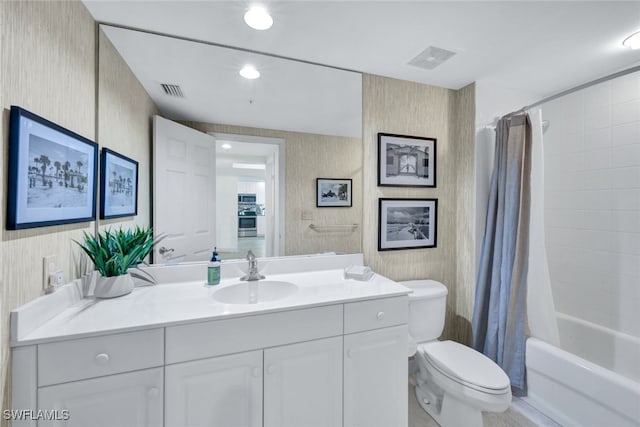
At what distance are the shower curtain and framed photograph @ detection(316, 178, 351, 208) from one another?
107 centimetres

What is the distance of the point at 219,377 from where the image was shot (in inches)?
43.1

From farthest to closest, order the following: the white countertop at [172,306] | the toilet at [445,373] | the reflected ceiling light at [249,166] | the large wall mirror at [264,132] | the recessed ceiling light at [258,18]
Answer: the reflected ceiling light at [249,166], the large wall mirror at [264,132], the toilet at [445,373], the recessed ceiling light at [258,18], the white countertop at [172,306]

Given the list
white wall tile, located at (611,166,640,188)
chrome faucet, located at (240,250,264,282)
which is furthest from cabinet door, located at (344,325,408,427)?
white wall tile, located at (611,166,640,188)

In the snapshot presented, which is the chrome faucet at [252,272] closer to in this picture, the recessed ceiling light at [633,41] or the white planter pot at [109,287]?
the white planter pot at [109,287]

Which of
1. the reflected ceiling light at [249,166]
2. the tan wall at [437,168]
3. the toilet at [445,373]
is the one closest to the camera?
the toilet at [445,373]

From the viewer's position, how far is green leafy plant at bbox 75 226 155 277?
4.00 feet

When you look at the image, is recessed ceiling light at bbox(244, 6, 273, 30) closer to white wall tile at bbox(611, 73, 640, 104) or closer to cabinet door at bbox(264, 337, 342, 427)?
cabinet door at bbox(264, 337, 342, 427)

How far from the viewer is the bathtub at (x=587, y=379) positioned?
1.36 metres

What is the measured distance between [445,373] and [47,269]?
1.89 m

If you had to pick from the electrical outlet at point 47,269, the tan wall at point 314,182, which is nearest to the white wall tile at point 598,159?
the tan wall at point 314,182

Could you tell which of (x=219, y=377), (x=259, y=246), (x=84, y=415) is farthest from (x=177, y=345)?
(x=259, y=246)

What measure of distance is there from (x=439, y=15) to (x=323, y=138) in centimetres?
87

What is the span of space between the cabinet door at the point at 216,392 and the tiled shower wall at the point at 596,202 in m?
2.45

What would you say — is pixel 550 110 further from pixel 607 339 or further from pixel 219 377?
pixel 219 377
